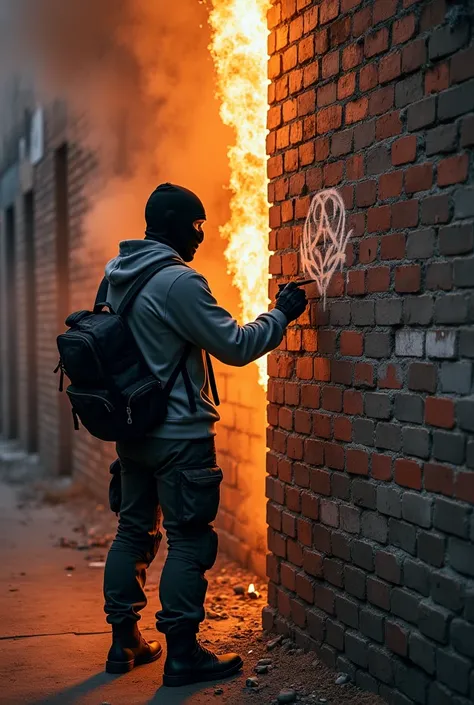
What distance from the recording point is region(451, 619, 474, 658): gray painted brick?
102 inches

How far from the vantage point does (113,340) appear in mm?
3299

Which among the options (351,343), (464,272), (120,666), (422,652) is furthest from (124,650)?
(464,272)

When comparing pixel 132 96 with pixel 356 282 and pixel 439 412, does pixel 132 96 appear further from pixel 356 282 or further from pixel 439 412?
pixel 439 412

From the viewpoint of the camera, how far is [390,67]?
9.76ft

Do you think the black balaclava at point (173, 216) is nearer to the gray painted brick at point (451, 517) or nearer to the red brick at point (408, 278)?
the red brick at point (408, 278)

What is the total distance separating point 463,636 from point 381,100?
1748mm

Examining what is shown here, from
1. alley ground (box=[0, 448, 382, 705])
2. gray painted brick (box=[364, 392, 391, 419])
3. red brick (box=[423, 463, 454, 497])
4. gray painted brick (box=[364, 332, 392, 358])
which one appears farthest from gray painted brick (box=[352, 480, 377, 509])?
alley ground (box=[0, 448, 382, 705])

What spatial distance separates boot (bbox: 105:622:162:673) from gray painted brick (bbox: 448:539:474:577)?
1478 mm

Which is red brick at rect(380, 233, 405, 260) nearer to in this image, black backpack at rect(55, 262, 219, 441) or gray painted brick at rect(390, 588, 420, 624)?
black backpack at rect(55, 262, 219, 441)

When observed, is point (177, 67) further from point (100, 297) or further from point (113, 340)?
point (113, 340)

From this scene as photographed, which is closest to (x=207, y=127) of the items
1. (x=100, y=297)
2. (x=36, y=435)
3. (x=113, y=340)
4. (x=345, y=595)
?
(x=100, y=297)

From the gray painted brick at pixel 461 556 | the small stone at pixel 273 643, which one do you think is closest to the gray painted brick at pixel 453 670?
the gray painted brick at pixel 461 556

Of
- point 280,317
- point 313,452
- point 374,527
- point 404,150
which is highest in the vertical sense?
point 404,150

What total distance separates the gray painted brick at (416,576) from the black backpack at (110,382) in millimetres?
1055
